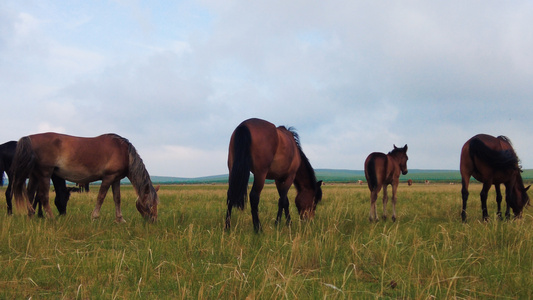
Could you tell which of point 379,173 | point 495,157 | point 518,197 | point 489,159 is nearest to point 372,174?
point 379,173

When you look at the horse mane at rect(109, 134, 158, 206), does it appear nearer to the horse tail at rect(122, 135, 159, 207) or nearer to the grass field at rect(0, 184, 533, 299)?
the horse tail at rect(122, 135, 159, 207)

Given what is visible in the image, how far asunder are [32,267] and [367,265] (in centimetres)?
378

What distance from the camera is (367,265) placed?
13.3ft

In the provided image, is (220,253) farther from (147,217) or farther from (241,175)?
(147,217)

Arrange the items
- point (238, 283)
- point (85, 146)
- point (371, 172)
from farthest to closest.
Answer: point (371, 172) → point (85, 146) → point (238, 283)

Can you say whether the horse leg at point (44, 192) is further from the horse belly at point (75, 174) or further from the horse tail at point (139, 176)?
the horse tail at point (139, 176)

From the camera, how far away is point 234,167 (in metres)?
6.17

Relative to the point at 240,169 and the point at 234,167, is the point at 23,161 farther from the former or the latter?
the point at 240,169

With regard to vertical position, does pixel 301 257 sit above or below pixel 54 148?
below

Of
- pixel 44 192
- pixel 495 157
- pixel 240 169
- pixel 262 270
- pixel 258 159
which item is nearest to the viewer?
pixel 262 270

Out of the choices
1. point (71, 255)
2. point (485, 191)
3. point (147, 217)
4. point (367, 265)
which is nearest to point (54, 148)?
point (147, 217)

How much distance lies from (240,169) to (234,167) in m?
0.12

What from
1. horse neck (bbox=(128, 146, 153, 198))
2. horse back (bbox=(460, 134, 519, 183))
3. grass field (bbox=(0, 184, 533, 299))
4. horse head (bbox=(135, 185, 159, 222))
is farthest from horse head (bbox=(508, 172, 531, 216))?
horse neck (bbox=(128, 146, 153, 198))

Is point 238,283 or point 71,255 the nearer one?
point 238,283
